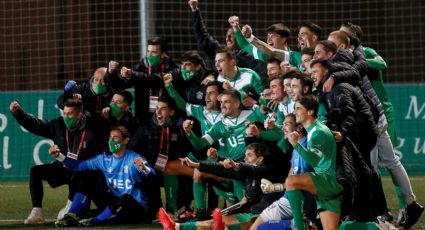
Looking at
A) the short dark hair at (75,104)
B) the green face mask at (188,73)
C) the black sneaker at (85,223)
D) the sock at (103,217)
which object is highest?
the green face mask at (188,73)

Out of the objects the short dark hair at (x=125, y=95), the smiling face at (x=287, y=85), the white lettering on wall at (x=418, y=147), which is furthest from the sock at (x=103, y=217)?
the white lettering on wall at (x=418, y=147)

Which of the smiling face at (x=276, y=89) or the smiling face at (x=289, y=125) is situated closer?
the smiling face at (x=289, y=125)

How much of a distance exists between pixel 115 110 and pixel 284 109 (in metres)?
1.92

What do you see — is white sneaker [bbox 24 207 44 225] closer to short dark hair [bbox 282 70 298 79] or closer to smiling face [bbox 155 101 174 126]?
smiling face [bbox 155 101 174 126]

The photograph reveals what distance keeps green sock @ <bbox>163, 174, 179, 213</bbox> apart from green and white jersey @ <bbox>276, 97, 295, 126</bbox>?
133cm

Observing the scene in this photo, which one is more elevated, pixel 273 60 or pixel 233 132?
pixel 273 60

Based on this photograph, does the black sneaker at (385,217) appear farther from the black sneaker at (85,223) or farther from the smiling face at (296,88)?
the black sneaker at (85,223)

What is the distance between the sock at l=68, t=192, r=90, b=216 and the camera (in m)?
10.9

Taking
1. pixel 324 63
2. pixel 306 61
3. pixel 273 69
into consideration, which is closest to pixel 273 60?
pixel 273 69

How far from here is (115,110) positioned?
1158 centimetres

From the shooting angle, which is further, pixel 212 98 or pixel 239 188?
pixel 212 98

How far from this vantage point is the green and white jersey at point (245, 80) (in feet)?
37.0

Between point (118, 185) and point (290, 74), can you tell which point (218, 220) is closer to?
point (290, 74)

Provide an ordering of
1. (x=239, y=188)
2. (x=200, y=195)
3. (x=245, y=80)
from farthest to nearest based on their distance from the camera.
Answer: (x=245, y=80)
(x=200, y=195)
(x=239, y=188)
